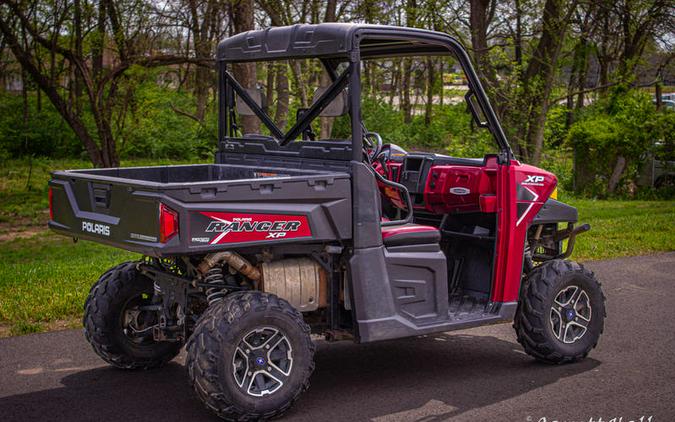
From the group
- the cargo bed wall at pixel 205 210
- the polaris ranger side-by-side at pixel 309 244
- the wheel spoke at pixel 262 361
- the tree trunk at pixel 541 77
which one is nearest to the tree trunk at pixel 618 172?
the tree trunk at pixel 541 77

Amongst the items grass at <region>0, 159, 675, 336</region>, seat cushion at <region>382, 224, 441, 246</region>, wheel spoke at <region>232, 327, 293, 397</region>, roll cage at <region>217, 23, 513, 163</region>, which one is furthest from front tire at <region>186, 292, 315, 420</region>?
grass at <region>0, 159, 675, 336</region>

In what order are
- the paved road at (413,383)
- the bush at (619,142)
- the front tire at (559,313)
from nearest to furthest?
1. the paved road at (413,383)
2. the front tire at (559,313)
3. the bush at (619,142)

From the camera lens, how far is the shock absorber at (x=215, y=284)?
5365 mm

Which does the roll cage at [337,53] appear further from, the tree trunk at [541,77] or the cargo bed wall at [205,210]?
the tree trunk at [541,77]

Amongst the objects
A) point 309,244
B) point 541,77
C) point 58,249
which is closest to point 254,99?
point 309,244

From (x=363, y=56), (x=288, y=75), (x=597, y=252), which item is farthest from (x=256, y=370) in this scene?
(x=288, y=75)

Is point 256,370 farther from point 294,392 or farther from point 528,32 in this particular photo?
point 528,32

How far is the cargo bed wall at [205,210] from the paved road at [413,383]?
1009mm

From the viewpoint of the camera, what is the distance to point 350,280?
A: 547cm

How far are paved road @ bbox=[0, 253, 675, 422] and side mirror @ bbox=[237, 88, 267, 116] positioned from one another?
1.84m

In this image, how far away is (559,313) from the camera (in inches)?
250

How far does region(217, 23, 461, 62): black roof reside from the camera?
17.9 ft

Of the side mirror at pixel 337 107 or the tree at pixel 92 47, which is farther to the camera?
the tree at pixel 92 47

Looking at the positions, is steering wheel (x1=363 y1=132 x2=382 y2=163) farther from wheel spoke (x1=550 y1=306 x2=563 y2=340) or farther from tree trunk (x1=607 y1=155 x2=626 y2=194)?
tree trunk (x1=607 y1=155 x2=626 y2=194)
